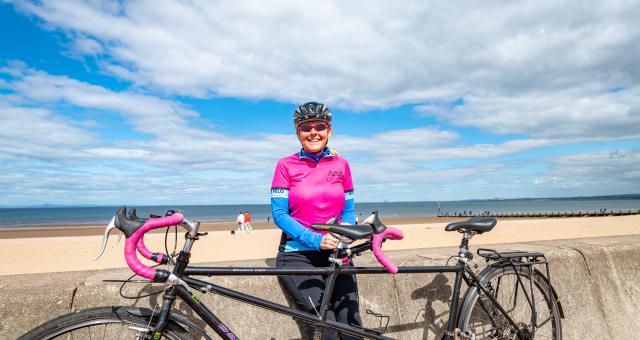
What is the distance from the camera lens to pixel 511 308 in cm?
368

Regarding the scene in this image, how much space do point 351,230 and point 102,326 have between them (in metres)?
1.60

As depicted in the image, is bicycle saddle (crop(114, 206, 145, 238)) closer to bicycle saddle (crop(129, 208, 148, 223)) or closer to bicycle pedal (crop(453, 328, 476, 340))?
bicycle saddle (crop(129, 208, 148, 223))

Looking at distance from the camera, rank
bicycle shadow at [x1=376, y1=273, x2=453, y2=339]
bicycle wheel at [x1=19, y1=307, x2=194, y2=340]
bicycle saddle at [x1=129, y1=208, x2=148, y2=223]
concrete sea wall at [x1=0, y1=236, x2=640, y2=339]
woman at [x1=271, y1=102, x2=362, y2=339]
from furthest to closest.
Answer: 1. bicycle shadow at [x1=376, y1=273, x2=453, y2=339]
2. woman at [x1=271, y1=102, x2=362, y2=339]
3. concrete sea wall at [x1=0, y1=236, x2=640, y2=339]
4. bicycle saddle at [x1=129, y1=208, x2=148, y2=223]
5. bicycle wheel at [x1=19, y1=307, x2=194, y2=340]

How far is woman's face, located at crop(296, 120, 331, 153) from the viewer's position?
10.9 ft

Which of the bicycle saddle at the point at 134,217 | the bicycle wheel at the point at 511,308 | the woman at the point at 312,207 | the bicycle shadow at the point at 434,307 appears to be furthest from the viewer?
the bicycle shadow at the point at 434,307

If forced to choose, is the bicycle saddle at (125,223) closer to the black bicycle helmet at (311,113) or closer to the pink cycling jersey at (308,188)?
the pink cycling jersey at (308,188)

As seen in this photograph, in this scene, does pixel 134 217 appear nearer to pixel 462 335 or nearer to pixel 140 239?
pixel 140 239

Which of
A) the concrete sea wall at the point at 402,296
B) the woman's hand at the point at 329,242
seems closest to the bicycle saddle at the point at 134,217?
the concrete sea wall at the point at 402,296

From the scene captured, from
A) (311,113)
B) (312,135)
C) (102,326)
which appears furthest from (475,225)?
(102,326)

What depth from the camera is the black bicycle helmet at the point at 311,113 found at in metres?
3.32

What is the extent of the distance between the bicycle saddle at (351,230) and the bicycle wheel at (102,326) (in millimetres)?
1052

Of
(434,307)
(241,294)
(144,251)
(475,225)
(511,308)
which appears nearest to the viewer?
(144,251)

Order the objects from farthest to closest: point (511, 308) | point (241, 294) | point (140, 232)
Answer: point (511, 308), point (241, 294), point (140, 232)

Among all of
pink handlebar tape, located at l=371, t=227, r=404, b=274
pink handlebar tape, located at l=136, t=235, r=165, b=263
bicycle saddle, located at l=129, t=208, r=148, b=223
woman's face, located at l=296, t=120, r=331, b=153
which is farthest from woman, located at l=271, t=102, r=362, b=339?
bicycle saddle, located at l=129, t=208, r=148, b=223
